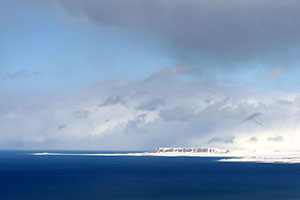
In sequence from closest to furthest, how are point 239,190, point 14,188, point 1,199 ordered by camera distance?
point 1,199
point 239,190
point 14,188

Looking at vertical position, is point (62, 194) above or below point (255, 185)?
below

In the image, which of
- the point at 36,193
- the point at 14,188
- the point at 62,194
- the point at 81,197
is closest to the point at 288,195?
the point at 81,197

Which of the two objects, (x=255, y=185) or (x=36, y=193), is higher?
(x=255, y=185)

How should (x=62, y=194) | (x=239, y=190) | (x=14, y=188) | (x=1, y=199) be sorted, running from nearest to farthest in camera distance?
(x=1, y=199), (x=62, y=194), (x=239, y=190), (x=14, y=188)

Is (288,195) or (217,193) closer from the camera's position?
(288,195)

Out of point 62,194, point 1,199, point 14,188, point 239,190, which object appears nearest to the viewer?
point 1,199

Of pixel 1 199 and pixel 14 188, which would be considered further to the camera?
pixel 14 188

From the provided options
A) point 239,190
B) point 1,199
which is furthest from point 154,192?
point 1,199

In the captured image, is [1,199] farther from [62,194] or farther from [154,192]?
[154,192]

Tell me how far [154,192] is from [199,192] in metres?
9.25

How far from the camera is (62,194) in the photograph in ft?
262

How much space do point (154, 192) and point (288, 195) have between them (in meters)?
26.1

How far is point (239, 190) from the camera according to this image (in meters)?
85.1

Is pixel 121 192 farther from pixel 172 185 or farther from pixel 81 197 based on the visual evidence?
pixel 172 185
